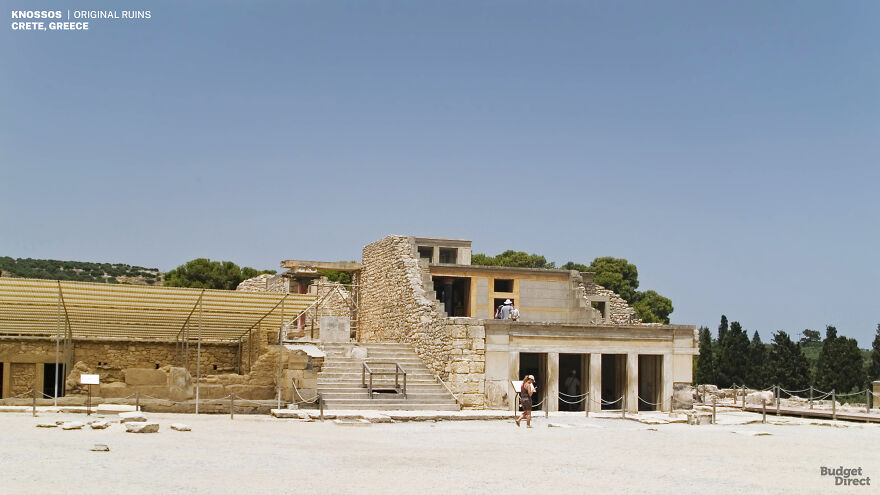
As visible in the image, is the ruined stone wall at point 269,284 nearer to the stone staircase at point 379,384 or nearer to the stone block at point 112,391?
the stone staircase at point 379,384

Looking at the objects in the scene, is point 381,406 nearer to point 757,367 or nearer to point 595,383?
point 595,383

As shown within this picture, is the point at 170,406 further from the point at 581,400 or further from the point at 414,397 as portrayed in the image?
the point at 581,400

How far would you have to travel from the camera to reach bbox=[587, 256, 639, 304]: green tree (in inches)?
2746

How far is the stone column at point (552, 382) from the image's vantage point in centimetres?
2598

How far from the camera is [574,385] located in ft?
→ 93.2

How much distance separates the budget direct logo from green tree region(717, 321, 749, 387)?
39.4 metres

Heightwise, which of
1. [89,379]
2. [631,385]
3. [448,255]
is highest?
[448,255]

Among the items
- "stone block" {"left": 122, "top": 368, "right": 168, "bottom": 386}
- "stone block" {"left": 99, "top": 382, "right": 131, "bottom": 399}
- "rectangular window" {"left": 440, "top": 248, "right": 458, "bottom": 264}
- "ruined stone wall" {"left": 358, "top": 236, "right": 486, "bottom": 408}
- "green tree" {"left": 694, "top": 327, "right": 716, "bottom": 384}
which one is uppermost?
"rectangular window" {"left": 440, "top": 248, "right": 458, "bottom": 264}

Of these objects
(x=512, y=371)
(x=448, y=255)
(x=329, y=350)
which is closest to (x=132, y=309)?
(x=329, y=350)

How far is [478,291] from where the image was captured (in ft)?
107

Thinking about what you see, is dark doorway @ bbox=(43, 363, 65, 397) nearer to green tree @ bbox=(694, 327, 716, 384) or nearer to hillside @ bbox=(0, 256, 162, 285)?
green tree @ bbox=(694, 327, 716, 384)

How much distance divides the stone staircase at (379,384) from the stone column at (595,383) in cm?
434

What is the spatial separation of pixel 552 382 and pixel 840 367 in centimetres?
2851

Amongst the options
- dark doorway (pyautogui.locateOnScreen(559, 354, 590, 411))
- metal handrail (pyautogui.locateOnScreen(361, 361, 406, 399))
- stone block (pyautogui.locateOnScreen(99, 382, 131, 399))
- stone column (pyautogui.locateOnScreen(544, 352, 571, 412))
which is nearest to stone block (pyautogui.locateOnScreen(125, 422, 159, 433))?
stone block (pyautogui.locateOnScreen(99, 382, 131, 399))
